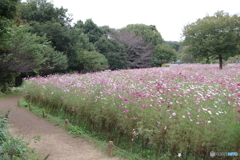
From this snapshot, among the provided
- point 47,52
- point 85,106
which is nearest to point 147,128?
point 85,106

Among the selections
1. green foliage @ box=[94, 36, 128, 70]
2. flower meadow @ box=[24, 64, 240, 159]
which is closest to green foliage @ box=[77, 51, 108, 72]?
green foliage @ box=[94, 36, 128, 70]

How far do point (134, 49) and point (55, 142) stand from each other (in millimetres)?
25243

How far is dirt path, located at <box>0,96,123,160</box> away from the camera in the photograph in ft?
15.1

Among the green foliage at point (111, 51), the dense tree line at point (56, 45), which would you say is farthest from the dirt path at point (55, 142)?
the green foliage at point (111, 51)

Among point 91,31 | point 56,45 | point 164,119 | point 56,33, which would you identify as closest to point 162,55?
point 91,31

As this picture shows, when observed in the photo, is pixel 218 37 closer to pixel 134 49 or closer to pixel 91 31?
pixel 134 49

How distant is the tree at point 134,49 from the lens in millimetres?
29188

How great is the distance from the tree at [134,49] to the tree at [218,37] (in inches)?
475

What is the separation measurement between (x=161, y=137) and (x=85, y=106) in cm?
287

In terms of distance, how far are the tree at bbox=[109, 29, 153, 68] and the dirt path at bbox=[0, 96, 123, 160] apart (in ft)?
73.1

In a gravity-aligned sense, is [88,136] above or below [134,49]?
below

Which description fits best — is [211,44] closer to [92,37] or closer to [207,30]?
[207,30]

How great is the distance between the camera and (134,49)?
97.2 ft

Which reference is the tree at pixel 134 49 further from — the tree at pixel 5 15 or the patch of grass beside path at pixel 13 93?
the tree at pixel 5 15
